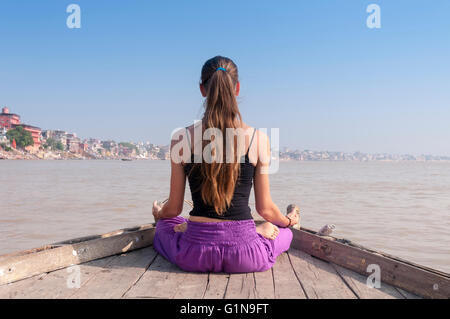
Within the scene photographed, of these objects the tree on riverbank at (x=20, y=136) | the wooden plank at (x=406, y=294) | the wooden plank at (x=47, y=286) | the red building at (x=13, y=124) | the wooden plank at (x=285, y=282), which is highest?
the red building at (x=13, y=124)

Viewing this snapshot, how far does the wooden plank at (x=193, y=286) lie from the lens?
2.15 meters

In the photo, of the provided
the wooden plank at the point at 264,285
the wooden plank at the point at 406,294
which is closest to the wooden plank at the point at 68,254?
the wooden plank at the point at 264,285

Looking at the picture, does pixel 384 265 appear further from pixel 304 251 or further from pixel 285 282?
pixel 304 251

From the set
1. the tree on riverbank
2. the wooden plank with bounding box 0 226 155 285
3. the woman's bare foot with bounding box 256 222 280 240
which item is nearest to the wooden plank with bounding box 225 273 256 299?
the woman's bare foot with bounding box 256 222 280 240

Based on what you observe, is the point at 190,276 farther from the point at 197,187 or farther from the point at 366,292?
the point at 366,292

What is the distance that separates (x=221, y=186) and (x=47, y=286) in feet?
3.94

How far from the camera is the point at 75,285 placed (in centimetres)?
232

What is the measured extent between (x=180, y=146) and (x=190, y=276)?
85 cm

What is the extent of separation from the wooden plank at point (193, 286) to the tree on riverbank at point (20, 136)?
107535 mm

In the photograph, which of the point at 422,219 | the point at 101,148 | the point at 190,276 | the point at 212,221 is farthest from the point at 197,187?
the point at 101,148

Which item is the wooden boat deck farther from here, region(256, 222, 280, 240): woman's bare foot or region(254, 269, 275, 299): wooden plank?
region(256, 222, 280, 240): woman's bare foot

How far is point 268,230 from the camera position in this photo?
275cm

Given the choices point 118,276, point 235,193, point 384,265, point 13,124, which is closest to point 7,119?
point 13,124

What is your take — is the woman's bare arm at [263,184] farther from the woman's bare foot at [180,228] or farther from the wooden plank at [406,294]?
the wooden plank at [406,294]
